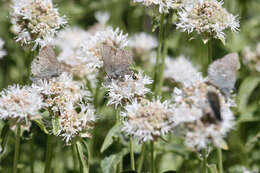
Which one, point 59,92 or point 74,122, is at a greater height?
point 59,92

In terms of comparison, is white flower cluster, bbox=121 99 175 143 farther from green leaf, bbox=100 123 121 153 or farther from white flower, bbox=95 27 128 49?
white flower, bbox=95 27 128 49

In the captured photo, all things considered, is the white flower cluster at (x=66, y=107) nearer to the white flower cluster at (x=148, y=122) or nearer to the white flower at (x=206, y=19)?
the white flower cluster at (x=148, y=122)

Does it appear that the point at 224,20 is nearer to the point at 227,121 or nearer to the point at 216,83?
the point at 216,83

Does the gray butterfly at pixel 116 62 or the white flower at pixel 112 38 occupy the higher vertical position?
the white flower at pixel 112 38

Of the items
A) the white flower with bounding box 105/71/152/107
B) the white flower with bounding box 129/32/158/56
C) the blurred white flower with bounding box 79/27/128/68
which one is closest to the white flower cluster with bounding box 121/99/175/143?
the white flower with bounding box 105/71/152/107

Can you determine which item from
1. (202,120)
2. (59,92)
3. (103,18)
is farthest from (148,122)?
(103,18)

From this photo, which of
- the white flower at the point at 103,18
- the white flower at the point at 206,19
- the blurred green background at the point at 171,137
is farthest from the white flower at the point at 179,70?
the white flower at the point at 206,19

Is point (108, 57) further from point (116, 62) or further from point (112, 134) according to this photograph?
point (112, 134)

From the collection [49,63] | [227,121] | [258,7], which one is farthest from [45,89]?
[258,7]
